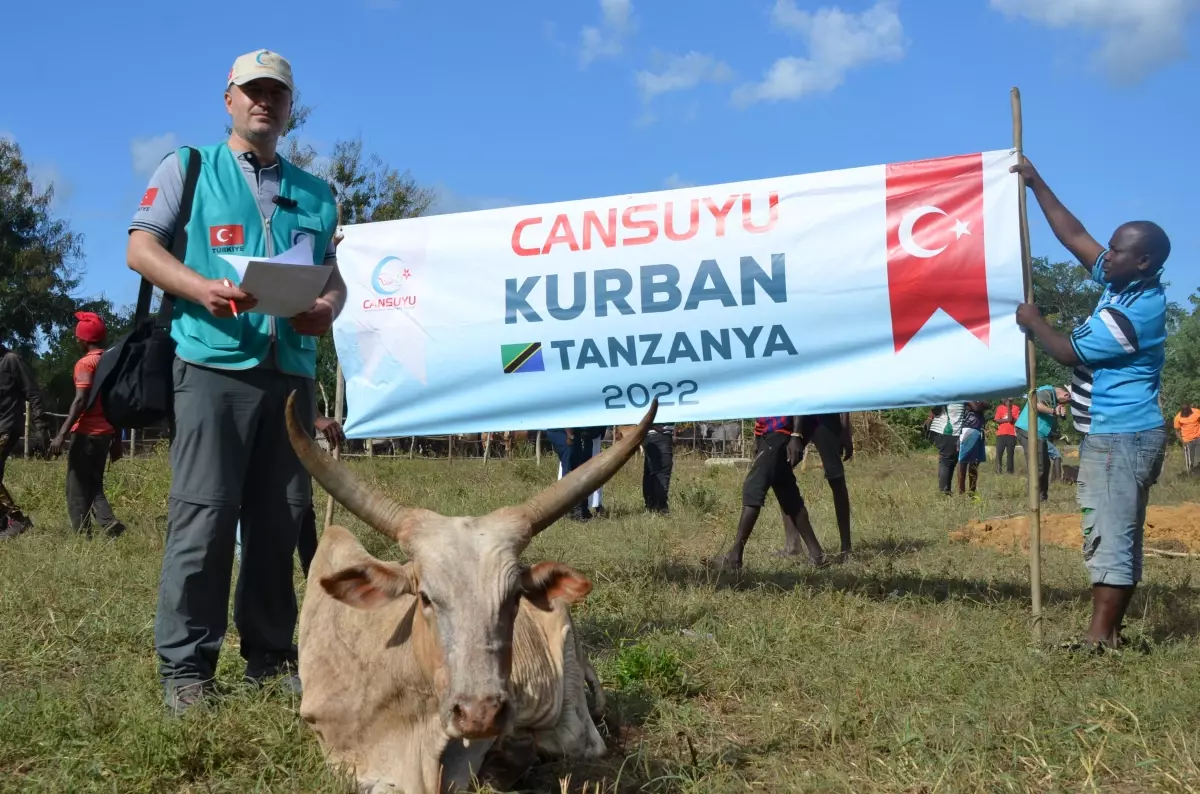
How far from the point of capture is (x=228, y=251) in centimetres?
407

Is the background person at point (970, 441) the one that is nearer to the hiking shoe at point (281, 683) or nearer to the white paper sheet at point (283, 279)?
the hiking shoe at point (281, 683)

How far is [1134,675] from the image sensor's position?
4.56 metres

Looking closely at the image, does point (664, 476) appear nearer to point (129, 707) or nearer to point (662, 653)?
point (662, 653)

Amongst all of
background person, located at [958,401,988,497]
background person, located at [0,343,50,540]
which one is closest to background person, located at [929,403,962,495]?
background person, located at [958,401,988,497]

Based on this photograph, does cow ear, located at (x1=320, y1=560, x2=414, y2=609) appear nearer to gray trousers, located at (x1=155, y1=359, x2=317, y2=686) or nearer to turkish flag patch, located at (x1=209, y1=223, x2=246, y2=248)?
gray trousers, located at (x1=155, y1=359, x2=317, y2=686)

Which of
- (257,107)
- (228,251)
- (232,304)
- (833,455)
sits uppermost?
(257,107)

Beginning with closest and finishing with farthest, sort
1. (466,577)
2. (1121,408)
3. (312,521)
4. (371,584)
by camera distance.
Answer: (466,577)
(371,584)
(1121,408)
(312,521)

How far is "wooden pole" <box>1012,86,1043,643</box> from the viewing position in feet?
17.2

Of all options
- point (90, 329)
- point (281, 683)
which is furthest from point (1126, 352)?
point (90, 329)

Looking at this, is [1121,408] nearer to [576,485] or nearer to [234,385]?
[576,485]

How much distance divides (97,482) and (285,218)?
5738 mm

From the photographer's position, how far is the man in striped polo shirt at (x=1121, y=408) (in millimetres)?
4855

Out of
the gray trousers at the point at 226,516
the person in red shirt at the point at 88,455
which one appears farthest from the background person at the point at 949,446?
the gray trousers at the point at 226,516

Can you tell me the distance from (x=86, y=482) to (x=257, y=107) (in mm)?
5897
